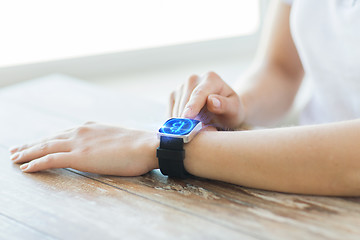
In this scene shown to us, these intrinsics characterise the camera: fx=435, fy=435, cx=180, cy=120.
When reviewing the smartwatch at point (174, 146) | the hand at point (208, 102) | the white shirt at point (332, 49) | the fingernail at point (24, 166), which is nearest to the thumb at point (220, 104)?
the hand at point (208, 102)

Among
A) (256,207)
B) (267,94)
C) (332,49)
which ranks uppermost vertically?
(332,49)

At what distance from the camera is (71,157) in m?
0.84

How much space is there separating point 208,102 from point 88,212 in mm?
334

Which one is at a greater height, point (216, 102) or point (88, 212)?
point (216, 102)

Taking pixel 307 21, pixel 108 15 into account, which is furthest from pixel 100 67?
pixel 307 21

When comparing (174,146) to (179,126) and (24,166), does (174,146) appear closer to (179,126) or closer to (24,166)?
(179,126)

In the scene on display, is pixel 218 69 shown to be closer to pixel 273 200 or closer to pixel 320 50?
pixel 320 50

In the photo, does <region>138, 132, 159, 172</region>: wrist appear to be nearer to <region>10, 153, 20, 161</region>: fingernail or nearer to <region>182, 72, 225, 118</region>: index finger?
<region>182, 72, 225, 118</region>: index finger

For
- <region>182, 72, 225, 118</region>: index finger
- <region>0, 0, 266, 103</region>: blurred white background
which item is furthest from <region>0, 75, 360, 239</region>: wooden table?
<region>0, 0, 266, 103</region>: blurred white background

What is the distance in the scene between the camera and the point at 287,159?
721 millimetres

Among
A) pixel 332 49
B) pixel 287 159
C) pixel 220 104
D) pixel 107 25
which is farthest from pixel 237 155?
pixel 107 25

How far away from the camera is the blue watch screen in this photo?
782 millimetres

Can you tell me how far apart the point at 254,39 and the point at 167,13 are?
53 centimetres

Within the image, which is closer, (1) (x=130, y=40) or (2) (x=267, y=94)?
(2) (x=267, y=94)
